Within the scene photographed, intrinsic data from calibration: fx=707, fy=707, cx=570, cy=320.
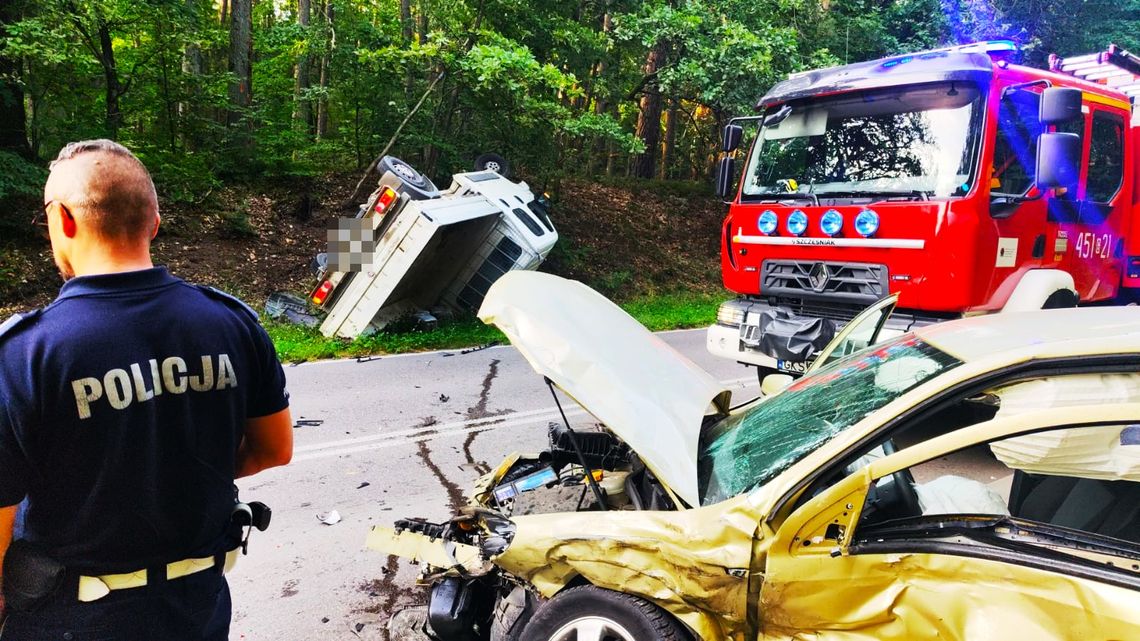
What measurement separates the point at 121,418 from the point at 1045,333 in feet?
8.50

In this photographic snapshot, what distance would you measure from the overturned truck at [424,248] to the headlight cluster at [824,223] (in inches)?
148

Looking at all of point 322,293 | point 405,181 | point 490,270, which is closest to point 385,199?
point 405,181

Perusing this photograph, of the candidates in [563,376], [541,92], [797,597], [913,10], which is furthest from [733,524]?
[913,10]

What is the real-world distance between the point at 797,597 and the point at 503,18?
11.9 metres

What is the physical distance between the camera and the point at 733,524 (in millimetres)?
2160

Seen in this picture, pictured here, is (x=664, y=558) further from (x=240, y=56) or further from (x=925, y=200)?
(x=240, y=56)

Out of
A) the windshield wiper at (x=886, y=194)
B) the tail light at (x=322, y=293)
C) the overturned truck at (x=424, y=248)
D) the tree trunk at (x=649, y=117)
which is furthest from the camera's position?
the tree trunk at (x=649, y=117)

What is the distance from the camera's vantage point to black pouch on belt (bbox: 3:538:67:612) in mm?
1568

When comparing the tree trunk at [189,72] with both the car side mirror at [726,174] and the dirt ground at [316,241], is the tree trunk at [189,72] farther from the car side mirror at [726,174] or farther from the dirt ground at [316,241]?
the car side mirror at [726,174]

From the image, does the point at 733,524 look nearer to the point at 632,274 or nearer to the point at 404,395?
the point at 404,395

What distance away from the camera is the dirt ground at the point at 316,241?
1072cm

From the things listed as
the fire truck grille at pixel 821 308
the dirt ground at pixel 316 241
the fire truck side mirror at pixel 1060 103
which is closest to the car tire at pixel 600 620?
the fire truck grille at pixel 821 308

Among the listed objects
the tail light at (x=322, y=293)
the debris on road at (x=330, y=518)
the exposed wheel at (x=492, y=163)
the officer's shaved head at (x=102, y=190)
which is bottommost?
the tail light at (x=322, y=293)

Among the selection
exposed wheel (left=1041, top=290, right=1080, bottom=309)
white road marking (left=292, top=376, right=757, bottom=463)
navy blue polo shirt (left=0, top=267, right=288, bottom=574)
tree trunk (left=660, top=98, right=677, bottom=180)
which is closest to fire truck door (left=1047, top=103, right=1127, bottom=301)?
exposed wheel (left=1041, top=290, right=1080, bottom=309)
